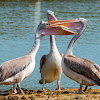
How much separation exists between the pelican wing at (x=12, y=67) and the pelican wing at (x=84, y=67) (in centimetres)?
100

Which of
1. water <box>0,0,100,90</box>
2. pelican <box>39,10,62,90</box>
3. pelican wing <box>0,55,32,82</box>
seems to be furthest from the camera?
water <box>0,0,100,90</box>

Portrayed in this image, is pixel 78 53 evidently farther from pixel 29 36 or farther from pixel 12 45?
pixel 29 36

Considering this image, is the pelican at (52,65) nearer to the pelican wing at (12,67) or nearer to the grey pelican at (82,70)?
the grey pelican at (82,70)

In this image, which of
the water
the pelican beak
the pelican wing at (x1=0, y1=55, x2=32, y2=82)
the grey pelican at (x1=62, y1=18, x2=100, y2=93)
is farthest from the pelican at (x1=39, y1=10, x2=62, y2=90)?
the water

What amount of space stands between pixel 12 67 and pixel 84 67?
5.73 ft

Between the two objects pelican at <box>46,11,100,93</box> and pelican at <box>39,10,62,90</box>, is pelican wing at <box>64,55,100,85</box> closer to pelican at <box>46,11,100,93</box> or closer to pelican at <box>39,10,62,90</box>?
pelican at <box>46,11,100,93</box>

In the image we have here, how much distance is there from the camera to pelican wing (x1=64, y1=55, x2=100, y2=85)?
854cm

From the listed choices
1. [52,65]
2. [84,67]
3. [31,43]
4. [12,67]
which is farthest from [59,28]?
[31,43]

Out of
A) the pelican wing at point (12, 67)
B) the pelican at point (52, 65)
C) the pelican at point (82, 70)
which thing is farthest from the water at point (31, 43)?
the pelican wing at point (12, 67)

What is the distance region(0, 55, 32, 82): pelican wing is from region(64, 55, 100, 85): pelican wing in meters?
1.00

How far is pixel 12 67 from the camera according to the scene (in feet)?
28.1

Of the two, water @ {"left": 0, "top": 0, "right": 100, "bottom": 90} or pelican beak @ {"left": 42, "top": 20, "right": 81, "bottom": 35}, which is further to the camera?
water @ {"left": 0, "top": 0, "right": 100, "bottom": 90}

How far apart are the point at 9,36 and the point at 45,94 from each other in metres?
10.5

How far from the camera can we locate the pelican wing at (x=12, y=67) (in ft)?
27.9
